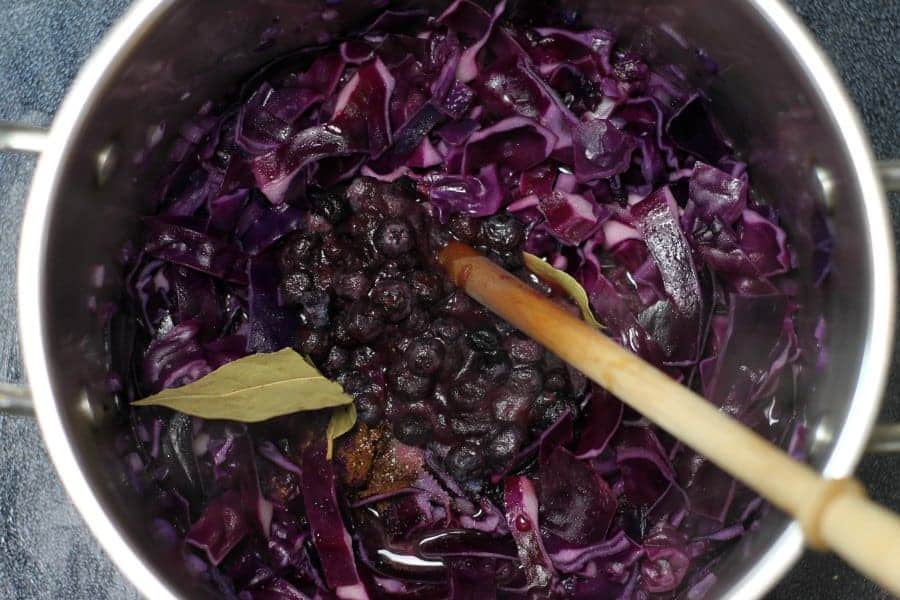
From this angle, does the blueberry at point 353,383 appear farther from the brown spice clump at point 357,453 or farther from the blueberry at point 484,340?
the blueberry at point 484,340

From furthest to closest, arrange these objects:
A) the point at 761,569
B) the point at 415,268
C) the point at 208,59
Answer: the point at 415,268 → the point at 208,59 → the point at 761,569

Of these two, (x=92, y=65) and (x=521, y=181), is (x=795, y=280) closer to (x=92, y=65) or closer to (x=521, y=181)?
(x=521, y=181)

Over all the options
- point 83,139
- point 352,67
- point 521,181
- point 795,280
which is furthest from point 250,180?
point 795,280

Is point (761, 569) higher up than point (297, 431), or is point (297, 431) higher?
point (761, 569)

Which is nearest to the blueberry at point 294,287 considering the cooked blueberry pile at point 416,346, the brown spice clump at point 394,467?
the cooked blueberry pile at point 416,346

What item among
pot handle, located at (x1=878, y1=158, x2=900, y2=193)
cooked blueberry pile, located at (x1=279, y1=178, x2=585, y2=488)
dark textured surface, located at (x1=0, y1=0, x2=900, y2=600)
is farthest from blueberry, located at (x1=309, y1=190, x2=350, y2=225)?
pot handle, located at (x1=878, y1=158, x2=900, y2=193)

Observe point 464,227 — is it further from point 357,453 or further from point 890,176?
point 890,176
